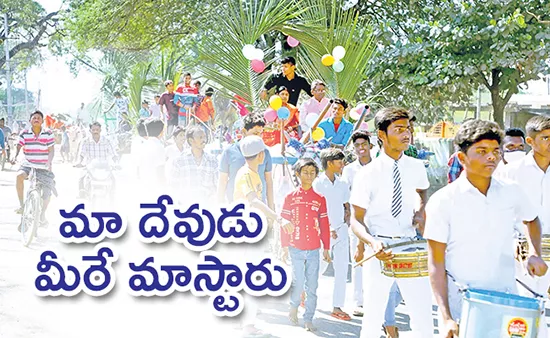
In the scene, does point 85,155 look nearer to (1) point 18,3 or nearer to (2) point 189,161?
(2) point 189,161

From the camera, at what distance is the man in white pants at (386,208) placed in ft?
17.0

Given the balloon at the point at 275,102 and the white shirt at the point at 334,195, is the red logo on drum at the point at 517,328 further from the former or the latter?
the balloon at the point at 275,102

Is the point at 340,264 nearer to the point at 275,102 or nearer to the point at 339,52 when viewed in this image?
the point at 275,102

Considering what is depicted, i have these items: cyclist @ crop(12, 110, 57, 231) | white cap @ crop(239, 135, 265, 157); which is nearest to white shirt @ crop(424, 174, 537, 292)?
white cap @ crop(239, 135, 265, 157)

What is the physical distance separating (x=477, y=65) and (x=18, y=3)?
98.5 ft

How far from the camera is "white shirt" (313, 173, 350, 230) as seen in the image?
24.7 feet

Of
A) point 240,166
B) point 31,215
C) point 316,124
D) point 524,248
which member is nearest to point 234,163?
point 240,166

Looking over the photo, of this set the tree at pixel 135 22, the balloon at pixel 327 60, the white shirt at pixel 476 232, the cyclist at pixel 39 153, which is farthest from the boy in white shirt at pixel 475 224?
the tree at pixel 135 22

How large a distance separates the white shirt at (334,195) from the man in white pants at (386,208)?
7.20ft

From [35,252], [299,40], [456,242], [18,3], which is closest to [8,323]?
[35,252]

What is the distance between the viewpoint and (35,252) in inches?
404

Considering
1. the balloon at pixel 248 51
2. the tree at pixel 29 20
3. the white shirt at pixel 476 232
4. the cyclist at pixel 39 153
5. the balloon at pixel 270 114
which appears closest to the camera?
the white shirt at pixel 476 232

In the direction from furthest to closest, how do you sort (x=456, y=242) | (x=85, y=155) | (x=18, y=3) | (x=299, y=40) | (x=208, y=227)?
(x=18, y=3), (x=85, y=155), (x=299, y=40), (x=208, y=227), (x=456, y=242)

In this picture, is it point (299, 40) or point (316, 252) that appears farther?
point (299, 40)
